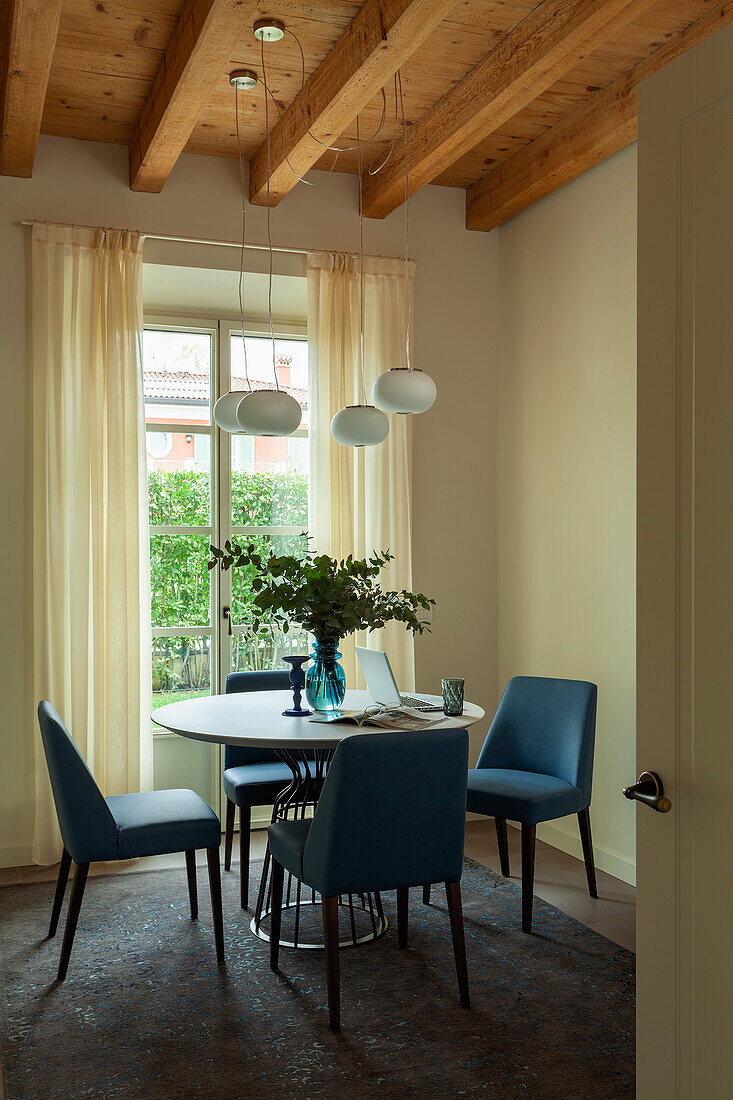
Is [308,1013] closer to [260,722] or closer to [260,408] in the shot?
[260,722]

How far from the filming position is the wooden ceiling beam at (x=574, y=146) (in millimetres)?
3438

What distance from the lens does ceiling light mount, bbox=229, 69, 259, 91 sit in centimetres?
367

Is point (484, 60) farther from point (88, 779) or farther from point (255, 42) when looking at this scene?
point (88, 779)

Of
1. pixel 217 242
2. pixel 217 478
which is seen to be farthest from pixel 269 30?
pixel 217 478

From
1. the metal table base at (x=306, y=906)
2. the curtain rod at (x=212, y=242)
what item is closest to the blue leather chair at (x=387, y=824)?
the metal table base at (x=306, y=906)

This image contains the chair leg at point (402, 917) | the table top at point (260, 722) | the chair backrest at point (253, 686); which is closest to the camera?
the table top at point (260, 722)

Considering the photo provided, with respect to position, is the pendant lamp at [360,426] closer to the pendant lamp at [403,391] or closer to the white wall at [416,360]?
the pendant lamp at [403,391]

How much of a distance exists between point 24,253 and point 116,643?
178 cm

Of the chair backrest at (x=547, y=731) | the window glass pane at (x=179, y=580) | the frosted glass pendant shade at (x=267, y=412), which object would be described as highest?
the frosted glass pendant shade at (x=267, y=412)

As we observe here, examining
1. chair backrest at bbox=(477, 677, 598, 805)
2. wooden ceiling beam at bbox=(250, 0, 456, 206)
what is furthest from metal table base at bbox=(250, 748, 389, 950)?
wooden ceiling beam at bbox=(250, 0, 456, 206)

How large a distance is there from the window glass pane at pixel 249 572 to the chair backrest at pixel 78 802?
189 centimetres

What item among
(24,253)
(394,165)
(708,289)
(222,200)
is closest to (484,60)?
(394,165)

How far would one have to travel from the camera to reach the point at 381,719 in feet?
10.5

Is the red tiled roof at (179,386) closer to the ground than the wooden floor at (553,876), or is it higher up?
higher up
